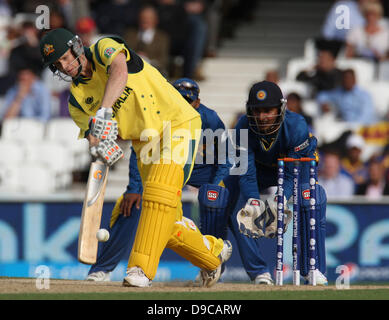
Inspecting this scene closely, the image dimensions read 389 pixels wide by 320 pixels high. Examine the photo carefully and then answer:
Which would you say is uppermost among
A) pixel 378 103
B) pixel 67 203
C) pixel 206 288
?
pixel 378 103

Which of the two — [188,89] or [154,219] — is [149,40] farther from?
[154,219]

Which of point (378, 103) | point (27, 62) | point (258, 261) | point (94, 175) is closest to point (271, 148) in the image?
point (258, 261)

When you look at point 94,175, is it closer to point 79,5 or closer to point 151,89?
point 151,89

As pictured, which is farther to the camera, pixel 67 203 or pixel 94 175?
pixel 67 203

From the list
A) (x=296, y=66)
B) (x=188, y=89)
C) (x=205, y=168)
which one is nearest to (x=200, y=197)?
(x=205, y=168)

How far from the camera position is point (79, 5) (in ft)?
45.2

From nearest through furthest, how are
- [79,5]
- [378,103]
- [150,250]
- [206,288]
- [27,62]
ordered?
[150,250] → [206,288] → [378,103] → [27,62] → [79,5]

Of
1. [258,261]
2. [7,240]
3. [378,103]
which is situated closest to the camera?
[258,261]

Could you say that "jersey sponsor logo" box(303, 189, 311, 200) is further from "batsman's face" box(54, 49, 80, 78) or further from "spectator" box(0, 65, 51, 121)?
"spectator" box(0, 65, 51, 121)

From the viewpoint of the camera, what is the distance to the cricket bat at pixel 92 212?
19.8ft

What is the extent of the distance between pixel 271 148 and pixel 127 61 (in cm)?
154

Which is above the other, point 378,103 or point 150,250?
point 378,103

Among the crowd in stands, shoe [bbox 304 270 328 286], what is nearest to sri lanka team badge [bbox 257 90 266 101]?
shoe [bbox 304 270 328 286]

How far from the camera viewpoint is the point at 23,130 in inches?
473
